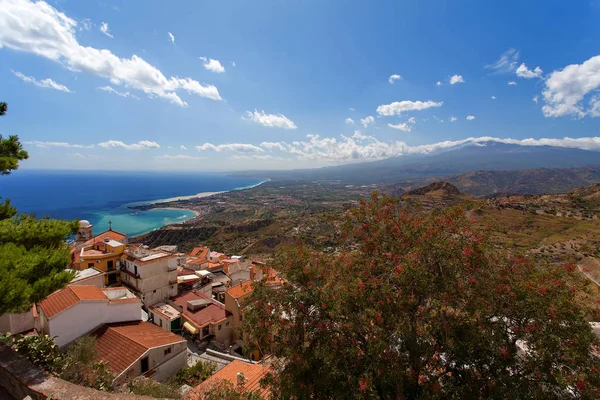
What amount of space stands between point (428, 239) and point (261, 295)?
441cm

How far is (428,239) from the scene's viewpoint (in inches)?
265

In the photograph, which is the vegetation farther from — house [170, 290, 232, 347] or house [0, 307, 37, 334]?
house [170, 290, 232, 347]

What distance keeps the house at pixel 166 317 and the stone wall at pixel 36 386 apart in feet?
37.8

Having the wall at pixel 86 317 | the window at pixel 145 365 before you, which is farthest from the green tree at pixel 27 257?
the window at pixel 145 365

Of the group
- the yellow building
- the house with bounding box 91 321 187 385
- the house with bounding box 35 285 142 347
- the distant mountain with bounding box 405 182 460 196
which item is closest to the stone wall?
the house with bounding box 91 321 187 385

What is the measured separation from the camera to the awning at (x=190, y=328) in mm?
16281

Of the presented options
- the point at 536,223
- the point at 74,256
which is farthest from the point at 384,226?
the point at 536,223

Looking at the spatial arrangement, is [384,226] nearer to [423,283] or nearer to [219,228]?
[423,283]

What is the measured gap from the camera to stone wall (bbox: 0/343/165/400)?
519 cm

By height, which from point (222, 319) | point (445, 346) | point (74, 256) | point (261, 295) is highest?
point (261, 295)

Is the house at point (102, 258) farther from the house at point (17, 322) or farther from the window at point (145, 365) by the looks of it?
the window at point (145, 365)

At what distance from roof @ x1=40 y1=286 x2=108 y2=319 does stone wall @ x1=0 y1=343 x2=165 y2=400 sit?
6.85m

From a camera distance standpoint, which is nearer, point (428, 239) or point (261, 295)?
point (428, 239)

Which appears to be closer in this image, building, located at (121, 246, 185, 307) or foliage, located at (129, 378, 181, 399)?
foliage, located at (129, 378, 181, 399)
